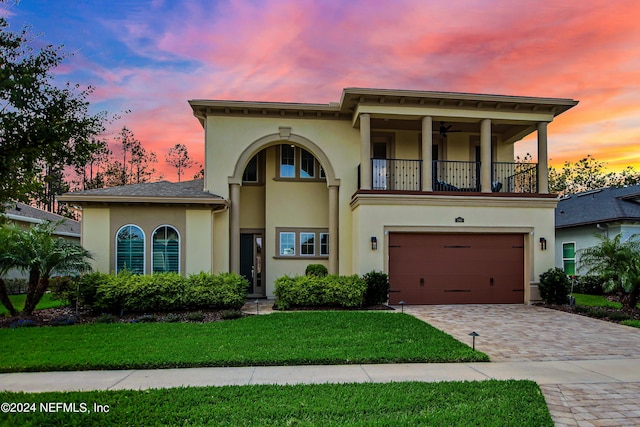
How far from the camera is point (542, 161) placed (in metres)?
14.3

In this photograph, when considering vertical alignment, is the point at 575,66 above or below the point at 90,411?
above

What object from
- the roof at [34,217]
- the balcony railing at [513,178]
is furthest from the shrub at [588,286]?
the roof at [34,217]

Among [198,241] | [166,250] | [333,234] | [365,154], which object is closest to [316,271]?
[333,234]

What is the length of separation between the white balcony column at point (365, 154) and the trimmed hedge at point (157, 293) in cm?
521

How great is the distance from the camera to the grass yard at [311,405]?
4434 millimetres

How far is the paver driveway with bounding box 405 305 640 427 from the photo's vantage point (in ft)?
16.1

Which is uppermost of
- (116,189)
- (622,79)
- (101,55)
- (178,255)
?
(622,79)

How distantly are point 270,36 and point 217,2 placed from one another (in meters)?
2.20

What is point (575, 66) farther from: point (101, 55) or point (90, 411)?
point (90, 411)

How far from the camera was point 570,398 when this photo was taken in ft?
17.4

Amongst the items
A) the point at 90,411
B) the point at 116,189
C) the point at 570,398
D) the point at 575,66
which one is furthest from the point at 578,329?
the point at 116,189

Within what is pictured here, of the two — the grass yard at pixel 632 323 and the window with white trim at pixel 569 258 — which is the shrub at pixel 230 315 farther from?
the window with white trim at pixel 569 258

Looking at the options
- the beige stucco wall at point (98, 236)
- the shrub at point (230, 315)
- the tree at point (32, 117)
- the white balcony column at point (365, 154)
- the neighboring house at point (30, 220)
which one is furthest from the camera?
the neighboring house at point (30, 220)

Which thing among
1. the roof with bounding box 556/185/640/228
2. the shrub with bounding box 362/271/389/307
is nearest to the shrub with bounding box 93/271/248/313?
the shrub with bounding box 362/271/389/307
